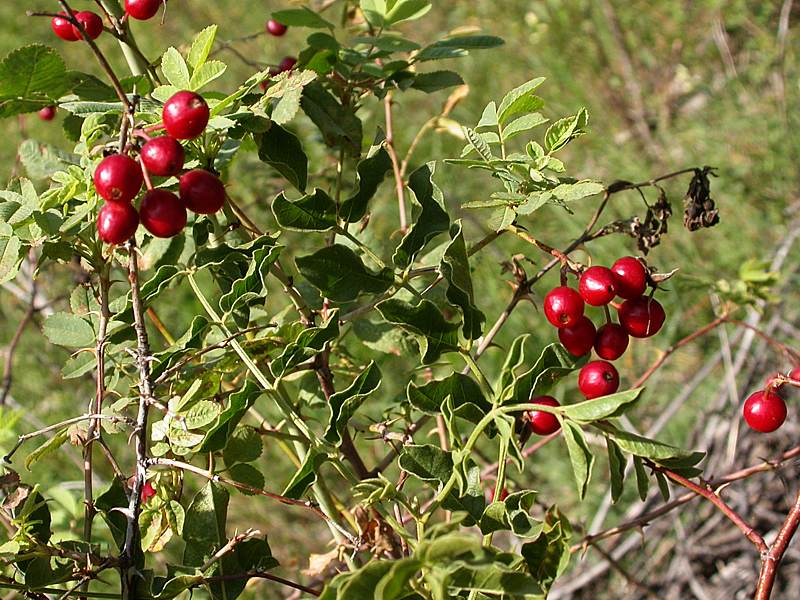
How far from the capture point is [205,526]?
1.02 meters

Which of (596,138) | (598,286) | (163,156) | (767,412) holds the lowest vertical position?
(596,138)

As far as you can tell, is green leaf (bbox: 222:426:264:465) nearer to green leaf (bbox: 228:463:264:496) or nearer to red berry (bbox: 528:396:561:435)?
green leaf (bbox: 228:463:264:496)

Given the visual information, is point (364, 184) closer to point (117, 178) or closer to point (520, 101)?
point (520, 101)

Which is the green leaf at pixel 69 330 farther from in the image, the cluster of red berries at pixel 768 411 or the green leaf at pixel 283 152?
the cluster of red berries at pixel 768 411

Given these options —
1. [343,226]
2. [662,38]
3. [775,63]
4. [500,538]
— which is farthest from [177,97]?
[662,38]

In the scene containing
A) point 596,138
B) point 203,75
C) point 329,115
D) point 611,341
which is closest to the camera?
point 203,75

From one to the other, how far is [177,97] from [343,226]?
34 centimetres

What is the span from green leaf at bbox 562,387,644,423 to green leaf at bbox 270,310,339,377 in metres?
0.28

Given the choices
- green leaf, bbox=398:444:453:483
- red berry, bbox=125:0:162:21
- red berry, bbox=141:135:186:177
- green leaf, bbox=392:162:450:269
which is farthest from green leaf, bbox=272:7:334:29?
green leaf, bbox=398:444:453:483

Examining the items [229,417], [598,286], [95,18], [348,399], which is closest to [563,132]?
[598,286]

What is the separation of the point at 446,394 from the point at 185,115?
1.32ft

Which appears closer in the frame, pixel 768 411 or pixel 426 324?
pixel 426 324

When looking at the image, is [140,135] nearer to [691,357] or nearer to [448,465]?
[448,465]

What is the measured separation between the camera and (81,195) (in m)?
1.02
